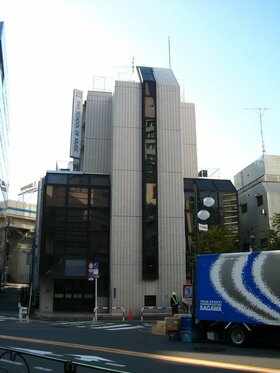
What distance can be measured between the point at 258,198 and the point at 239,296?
87.6 feet

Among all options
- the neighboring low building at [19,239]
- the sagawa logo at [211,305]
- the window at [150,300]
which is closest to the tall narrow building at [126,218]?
the window at [150,300]

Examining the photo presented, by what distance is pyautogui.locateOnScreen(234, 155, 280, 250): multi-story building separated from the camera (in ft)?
125

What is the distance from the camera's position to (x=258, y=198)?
40.4m

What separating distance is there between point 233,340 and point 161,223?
2049 centimetres

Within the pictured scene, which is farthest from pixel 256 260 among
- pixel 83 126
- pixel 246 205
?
pixel 83 126

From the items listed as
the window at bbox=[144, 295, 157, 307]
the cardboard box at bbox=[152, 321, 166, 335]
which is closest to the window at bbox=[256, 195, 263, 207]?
the window at bbox=[144, 295, 157, 307]

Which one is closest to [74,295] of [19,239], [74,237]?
[74,237]

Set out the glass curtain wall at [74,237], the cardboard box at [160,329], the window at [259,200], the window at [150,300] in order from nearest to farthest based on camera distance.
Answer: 1. the cardboard box at [160,329]
2. the window at [150,300]
3. the glass curtain wall at [74,237]
4. the window at [259,200]

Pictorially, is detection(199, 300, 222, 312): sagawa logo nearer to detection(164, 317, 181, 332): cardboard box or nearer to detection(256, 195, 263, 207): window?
detection(164, 317, 181, 332): cardboard box

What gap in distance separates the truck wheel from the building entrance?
2245cm

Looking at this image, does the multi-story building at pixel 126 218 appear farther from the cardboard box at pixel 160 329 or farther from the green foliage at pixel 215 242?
the cardboard box at pixel 160 329

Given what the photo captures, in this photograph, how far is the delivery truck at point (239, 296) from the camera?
46.6 feet

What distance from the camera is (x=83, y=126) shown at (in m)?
44.4

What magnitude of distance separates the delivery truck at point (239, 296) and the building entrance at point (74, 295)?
829 inches
